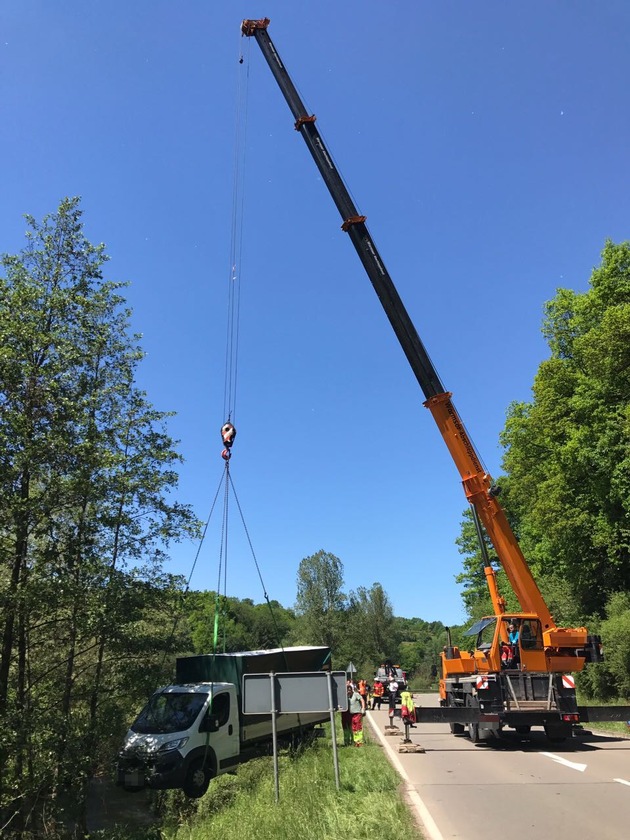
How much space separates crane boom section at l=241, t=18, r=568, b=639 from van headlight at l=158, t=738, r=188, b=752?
8515 millimetres

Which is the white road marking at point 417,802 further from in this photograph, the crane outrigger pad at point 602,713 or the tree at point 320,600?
the tree at point 320,600

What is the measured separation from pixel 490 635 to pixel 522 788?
18.5 feet

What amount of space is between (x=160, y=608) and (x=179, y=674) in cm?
210

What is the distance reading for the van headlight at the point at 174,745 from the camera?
10991 millimetres

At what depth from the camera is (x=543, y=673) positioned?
42.8 feet

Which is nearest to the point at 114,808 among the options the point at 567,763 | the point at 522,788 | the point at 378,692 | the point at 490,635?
the point at 490,635

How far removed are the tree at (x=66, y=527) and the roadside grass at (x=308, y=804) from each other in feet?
8.97

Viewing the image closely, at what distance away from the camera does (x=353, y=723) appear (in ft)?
48.6

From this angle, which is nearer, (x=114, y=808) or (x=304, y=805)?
(x=304, y=805)

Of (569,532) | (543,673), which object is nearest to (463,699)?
(543,673)

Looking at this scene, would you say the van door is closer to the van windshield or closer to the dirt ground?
the van windshield

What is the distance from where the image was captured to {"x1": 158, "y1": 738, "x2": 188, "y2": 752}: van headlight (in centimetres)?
1099

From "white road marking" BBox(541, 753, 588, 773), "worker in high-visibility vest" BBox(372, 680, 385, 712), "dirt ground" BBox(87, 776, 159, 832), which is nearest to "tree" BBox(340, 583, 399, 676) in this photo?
"worker in high-visibility vest" BBox(372, 680, 385, 712)

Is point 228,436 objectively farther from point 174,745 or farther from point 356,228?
point 356,228
